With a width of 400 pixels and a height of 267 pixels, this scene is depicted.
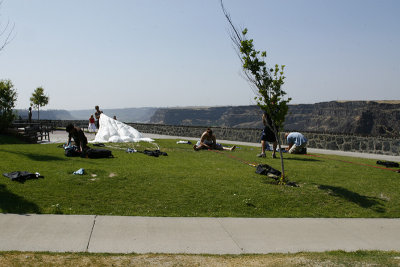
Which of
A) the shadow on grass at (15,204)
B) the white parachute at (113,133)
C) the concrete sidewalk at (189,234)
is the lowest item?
the concrete sidewalk at (189,234)

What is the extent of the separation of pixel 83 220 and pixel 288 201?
4030 millimetres

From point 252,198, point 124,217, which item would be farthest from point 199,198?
point 124,217

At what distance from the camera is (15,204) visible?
249 inches

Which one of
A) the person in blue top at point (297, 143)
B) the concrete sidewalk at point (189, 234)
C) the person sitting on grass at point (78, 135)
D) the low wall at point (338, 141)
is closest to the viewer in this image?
the concrete sidewalk at point (189, 234)

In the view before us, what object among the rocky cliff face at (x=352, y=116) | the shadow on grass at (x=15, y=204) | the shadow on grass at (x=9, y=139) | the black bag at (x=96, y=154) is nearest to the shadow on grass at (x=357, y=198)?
the shadow on grass at (x=15, y=204)

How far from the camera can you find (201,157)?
42.1ft

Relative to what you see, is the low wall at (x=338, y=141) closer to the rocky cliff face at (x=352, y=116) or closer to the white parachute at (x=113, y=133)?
the white parachute at (x=113, y=133)

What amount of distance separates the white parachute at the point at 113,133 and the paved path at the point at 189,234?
38.7 ft

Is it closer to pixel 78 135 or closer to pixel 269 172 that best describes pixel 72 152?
pixel 78 135

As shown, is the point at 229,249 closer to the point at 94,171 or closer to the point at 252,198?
the point at 252,198

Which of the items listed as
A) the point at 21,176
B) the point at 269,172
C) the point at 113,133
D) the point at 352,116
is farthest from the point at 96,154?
the point at 352,116

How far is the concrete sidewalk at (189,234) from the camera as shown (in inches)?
191

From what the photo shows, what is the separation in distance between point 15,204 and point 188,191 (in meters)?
3.26

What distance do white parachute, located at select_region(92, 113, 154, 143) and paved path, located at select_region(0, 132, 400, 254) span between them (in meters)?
11.8
